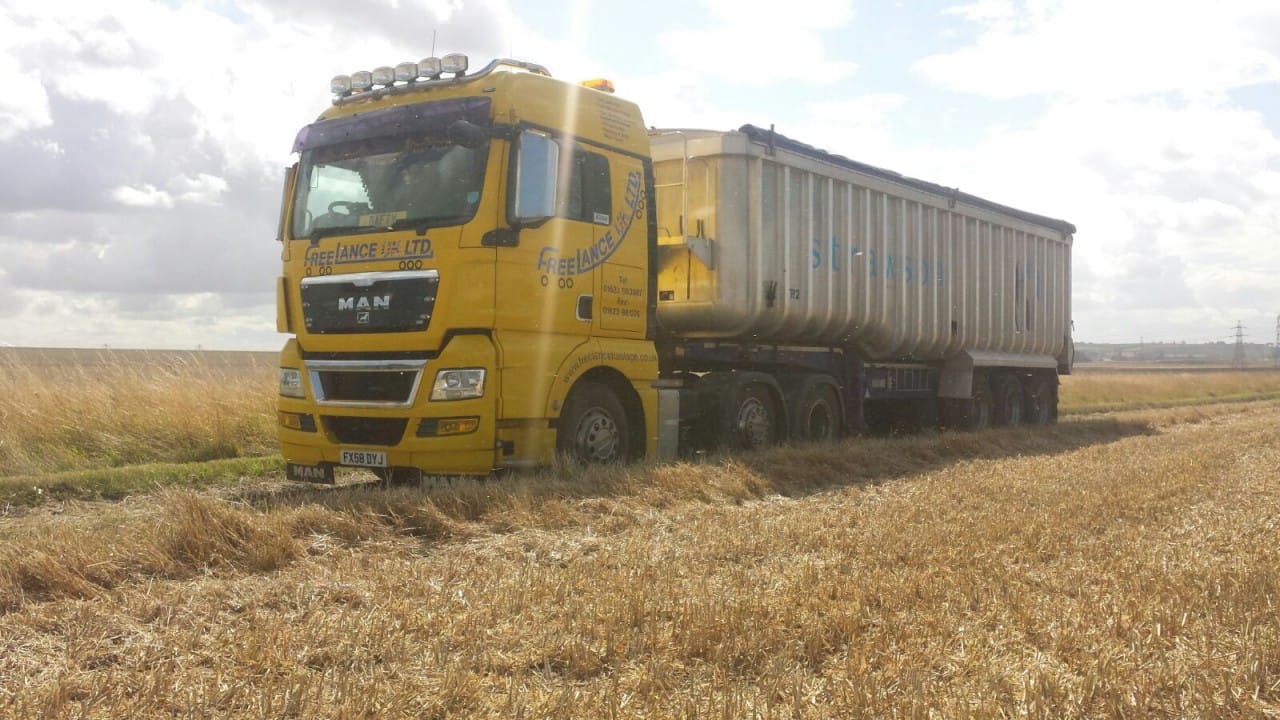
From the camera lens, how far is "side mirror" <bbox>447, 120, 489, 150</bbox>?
8.53 m

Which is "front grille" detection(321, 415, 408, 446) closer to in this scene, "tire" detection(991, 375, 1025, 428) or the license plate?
the license plate

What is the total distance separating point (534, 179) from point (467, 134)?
2.02 feet

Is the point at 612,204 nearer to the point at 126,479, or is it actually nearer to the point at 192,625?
the point at 126,479

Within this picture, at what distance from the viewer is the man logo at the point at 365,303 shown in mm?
8633

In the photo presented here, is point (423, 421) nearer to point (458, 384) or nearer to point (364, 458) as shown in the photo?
point (458, 384)

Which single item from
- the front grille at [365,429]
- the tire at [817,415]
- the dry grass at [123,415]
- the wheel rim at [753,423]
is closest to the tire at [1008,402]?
the tire at [817,415]

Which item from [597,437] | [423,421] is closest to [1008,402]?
[597,437]

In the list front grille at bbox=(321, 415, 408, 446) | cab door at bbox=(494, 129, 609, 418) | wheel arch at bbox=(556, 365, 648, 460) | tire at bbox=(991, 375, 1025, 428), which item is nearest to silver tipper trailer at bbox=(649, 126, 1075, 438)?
tire at bbox=(991, 375, 1025, 428)

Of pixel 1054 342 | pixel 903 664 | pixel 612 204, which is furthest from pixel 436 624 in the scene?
pixel 1054 342

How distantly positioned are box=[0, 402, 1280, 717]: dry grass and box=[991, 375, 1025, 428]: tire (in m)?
9.99

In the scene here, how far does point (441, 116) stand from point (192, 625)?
17.5ft

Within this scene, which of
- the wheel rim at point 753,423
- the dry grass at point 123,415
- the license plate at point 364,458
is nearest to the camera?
the license plate at point 364,458

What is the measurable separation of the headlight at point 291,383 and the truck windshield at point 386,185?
45.2 inches

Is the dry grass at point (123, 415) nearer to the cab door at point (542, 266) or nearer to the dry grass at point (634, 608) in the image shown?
the dry grass at point (634, 608)
